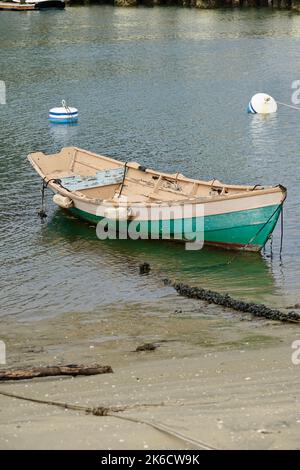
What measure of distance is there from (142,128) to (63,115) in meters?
3.54

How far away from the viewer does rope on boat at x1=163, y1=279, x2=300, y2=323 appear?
54.6 feet

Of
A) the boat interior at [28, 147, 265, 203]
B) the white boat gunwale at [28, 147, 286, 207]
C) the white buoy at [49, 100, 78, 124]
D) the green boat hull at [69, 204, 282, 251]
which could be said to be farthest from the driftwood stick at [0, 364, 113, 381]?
the white buoy at [49, 100, 78, 124]

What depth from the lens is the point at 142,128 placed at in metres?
37.3

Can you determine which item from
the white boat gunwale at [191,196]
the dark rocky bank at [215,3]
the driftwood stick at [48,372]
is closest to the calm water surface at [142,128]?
the white boat gunwale at [191,196]

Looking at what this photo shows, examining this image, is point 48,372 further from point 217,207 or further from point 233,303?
point 217,207

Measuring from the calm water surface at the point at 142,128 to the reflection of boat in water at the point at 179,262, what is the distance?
1.8 inches

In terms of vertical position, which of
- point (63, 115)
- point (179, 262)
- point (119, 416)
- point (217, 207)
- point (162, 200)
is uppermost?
point (119, 416)

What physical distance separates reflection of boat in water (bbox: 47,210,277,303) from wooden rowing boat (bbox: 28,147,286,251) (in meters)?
0.37

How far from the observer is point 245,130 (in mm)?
36875

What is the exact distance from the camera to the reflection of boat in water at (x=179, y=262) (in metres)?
20.0

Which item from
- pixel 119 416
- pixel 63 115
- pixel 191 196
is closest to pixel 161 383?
pixel 119 416

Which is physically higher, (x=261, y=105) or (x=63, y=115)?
(x=261, y=105)

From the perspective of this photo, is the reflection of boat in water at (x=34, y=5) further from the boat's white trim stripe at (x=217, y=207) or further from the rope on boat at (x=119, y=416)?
the rope on boat at (x=119, y=416)

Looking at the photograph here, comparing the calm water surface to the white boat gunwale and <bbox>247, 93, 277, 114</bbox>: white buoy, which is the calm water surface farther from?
the white boat gunwale
